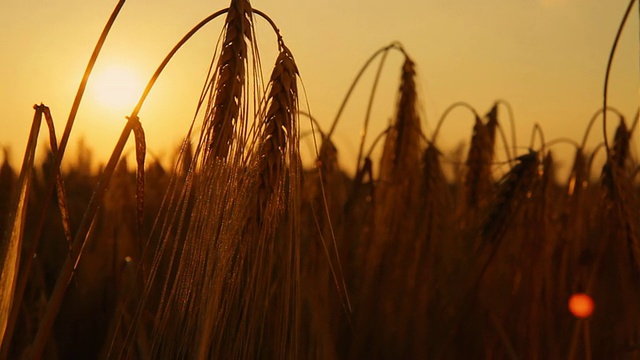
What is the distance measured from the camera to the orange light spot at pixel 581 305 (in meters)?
1.58

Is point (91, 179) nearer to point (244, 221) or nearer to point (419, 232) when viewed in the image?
point (419, 232)

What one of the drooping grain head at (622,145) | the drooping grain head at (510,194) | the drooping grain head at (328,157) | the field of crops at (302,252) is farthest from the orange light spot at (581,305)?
the drooping grain head at (328,157)

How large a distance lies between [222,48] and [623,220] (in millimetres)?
938

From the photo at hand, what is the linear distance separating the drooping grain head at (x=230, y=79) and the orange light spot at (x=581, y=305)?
0.86 metres

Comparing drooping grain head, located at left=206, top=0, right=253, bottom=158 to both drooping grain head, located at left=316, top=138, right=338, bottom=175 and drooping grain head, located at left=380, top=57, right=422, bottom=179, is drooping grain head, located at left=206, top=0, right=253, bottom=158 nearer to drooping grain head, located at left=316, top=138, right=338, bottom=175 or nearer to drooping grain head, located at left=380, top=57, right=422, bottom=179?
drooping grain head, located at left=316, top=138, right=338, bottom=175

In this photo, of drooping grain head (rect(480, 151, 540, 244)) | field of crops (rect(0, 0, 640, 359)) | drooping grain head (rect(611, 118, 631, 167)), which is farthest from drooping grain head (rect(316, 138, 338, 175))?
drooping grain head (rect(611, 118, 631, 167))

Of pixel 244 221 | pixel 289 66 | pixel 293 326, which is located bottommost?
pixel 293 326

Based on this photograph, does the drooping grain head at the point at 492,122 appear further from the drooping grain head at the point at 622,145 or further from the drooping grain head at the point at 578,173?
the drooping grain head at the point at 622,145

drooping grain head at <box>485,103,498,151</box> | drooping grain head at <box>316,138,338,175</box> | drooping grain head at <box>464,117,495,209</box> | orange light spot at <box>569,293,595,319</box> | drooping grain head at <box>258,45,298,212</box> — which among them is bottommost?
orange light spot at <box>569,293,595,319</box>

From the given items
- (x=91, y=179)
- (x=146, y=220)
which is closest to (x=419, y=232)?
(x=146, y=220)

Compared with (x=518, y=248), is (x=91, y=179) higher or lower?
higher

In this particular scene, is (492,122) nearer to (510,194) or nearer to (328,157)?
(328,157)

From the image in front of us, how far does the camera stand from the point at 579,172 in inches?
80.3

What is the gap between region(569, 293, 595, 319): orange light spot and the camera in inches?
62.1
